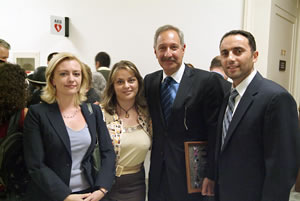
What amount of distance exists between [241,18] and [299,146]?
2.63 meters

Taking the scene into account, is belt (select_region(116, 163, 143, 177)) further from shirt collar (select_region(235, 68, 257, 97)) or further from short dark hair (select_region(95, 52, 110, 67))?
short dark hair (select_region(95, 52, 110, 67))

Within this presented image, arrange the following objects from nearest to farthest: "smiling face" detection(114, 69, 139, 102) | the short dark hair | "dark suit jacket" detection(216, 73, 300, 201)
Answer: "dark suit jacket" detection(216, 73, 300, 201) < "smiling face" detection(114, 69, 139, 102) < the short dark hair

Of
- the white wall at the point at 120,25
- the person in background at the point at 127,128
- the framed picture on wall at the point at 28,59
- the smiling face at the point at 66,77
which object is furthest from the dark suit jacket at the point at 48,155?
the framed picture on wall at the point at 28,59

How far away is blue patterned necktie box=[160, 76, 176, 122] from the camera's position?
1859 millimetres

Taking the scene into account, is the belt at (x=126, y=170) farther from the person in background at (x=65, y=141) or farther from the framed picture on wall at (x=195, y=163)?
the framed picture on wall at (x=195, y=163)

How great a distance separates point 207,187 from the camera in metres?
1.81

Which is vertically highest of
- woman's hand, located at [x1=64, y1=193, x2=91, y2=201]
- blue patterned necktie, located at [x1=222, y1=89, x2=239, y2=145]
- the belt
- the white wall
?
the white wall

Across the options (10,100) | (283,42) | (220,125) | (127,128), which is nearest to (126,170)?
(127,128)

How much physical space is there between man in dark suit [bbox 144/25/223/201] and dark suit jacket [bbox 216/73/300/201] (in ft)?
0.88

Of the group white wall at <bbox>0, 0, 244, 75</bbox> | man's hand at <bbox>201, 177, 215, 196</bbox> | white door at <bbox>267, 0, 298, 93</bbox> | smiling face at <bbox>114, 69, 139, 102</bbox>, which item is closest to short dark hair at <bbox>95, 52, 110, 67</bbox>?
white wall at <bbox>0, 0, 244, 75</bbox>

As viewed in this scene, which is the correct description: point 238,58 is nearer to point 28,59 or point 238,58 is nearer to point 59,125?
point 59,125

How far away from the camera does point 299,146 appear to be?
1.34 m

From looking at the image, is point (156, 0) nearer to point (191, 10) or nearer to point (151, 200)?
point (191, 10)

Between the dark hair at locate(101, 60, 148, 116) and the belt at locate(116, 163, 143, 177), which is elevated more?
the dark hair at locate(101, 60, 148, 116)
